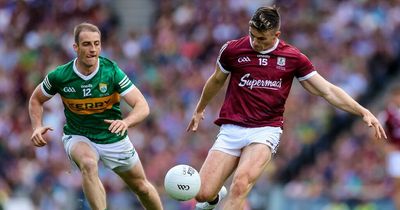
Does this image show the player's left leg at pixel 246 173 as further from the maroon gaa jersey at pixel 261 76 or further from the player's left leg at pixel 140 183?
the player's left leg at pixel 140 183

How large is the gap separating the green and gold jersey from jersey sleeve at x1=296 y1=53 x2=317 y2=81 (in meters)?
1.92

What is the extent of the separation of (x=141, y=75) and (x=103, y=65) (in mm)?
11737

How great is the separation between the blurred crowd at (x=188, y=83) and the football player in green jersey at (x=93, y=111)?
5.75m

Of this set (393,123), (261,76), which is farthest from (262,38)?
(393,123)

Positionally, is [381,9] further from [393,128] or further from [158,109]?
[393,128]

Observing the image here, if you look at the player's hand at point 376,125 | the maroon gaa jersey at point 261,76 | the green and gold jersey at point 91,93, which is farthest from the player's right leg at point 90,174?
the player's hand at point 376,125

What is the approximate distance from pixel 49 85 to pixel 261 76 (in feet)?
8.04

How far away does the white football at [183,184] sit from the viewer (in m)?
13.3

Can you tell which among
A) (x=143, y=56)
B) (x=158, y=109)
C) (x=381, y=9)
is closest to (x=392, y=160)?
(x=381, y=9)

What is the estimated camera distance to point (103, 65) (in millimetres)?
13688

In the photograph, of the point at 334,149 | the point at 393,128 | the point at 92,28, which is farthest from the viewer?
the point at 334,149

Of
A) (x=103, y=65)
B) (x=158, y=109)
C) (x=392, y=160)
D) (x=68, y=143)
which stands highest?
(x=103, y=65)

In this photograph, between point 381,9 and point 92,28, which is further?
point 381,9

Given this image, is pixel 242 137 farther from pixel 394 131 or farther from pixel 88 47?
pixel 394 131
